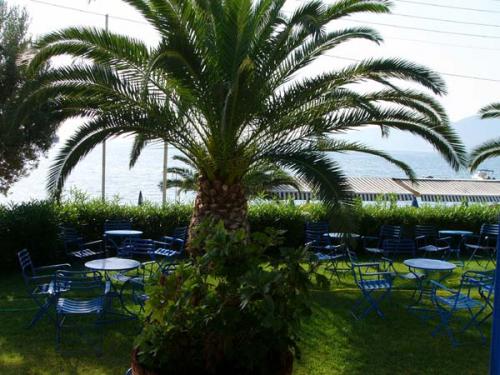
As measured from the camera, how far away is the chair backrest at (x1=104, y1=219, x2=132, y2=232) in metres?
11.2

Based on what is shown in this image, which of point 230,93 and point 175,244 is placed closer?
point 230,93

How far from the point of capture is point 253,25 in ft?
22.3

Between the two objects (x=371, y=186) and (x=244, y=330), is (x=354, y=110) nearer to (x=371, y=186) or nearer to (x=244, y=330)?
(x=244, y=330)

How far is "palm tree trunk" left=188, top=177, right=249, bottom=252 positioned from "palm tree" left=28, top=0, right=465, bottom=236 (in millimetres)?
18

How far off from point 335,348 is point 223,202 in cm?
316

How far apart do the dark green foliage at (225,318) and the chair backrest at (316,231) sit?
825 centimetres

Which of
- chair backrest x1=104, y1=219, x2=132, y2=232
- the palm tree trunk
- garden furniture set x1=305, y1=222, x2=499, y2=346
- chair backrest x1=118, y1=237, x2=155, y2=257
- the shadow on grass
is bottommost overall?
the shadow on grass

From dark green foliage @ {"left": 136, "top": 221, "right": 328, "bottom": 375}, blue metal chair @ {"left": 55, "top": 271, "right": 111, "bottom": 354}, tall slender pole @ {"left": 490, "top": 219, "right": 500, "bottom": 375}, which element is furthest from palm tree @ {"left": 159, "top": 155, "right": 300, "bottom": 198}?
tall slender pole @ {"left": 490, "top": 219, "right": 500, "bottom": 375}

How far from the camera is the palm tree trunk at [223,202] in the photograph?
27.3 feet

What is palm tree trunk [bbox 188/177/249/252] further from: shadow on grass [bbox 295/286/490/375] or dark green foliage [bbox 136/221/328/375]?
dark green foliage [bbox 136/221/328/375]

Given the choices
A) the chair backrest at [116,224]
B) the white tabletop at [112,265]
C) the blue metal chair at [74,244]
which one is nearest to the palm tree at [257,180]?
the chair backrest at [116,224]

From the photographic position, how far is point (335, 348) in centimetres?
612

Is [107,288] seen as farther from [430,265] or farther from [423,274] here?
[423,274]

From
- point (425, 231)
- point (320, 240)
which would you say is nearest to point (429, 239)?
point (425, 231)
